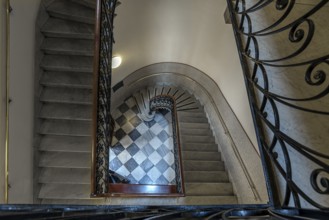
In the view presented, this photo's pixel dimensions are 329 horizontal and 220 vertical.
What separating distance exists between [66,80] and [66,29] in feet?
2.42

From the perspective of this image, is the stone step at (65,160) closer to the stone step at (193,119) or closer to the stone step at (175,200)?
the stone step at (175,200)

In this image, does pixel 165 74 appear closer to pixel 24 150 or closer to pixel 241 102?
pixel 241 102

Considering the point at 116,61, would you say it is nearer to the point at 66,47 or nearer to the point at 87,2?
the point at 87,2

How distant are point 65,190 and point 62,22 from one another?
235cm

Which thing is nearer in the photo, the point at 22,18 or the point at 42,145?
the point at 22,18

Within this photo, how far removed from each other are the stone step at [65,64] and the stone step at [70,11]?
22.6 inches

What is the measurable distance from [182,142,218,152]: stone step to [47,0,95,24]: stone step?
9.70 feet

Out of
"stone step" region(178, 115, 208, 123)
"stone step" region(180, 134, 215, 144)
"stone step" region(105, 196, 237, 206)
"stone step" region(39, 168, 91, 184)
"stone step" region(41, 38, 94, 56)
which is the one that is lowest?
"stone step" region(105, 196, 237, 206)

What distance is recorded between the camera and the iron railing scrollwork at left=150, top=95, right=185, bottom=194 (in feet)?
13.5

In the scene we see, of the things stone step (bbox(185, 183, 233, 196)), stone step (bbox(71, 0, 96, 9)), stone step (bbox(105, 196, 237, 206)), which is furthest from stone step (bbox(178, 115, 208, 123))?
stone step (bbox(71, 0, 96, 9))

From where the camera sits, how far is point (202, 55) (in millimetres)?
5590

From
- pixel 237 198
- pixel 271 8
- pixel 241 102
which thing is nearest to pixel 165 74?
pixel 241 102

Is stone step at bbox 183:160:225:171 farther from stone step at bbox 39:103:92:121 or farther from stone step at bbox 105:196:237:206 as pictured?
stone step at bbox 39:103:92:121

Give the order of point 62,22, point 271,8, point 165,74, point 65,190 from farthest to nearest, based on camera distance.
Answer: point 165,74, point 62,22, point 65,190, point 271,8
